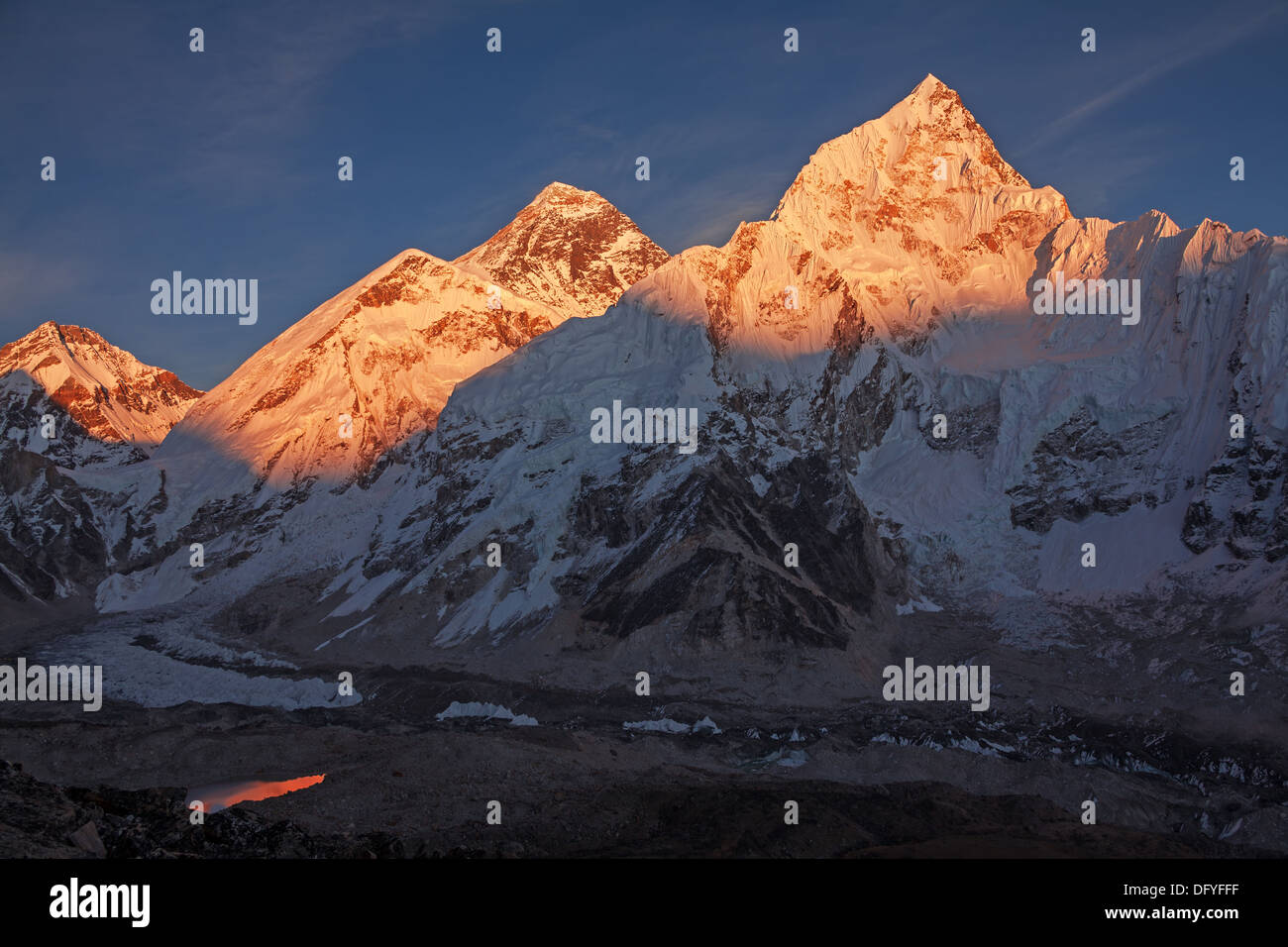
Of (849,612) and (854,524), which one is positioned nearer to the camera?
(849,612)

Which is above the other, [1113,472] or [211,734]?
[1113,472]

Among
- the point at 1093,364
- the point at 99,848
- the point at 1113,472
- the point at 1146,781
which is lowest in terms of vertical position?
the point at 1146,781

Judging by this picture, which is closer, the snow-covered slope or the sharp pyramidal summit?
the sharp pyramidal summit

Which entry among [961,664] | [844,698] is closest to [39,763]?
[844,698]

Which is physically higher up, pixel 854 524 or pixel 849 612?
pixel 854 524

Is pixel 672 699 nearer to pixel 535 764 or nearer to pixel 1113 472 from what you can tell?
pixel 535 764

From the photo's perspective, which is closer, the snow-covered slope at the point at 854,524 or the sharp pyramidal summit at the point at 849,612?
the sharp pyramidal summit at the point at 849,612
